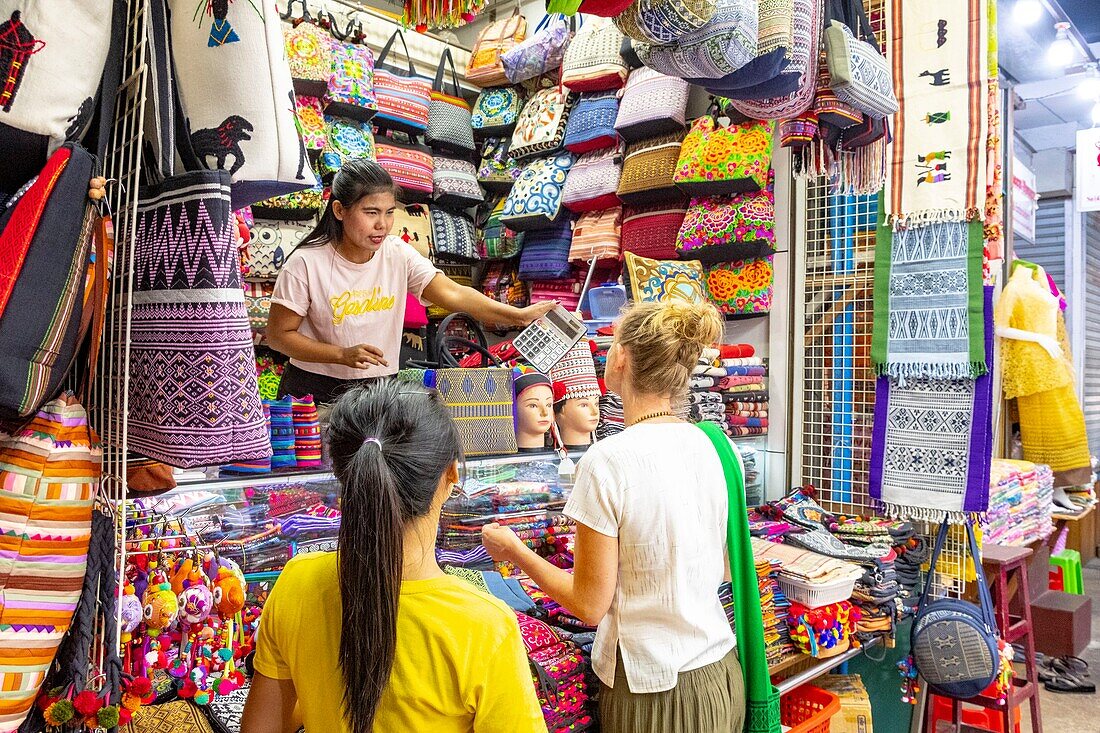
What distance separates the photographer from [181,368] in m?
1.09

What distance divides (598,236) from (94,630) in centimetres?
360

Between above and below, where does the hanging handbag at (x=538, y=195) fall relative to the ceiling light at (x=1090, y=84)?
below

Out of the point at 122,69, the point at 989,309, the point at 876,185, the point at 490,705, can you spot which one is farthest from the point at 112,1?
the point at 989,309

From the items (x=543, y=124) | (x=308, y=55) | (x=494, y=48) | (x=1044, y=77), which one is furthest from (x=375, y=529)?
(x=1044, y=77)

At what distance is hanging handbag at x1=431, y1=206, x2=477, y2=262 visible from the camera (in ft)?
16.3

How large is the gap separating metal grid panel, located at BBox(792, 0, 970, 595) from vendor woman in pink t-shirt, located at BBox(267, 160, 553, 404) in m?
1.88

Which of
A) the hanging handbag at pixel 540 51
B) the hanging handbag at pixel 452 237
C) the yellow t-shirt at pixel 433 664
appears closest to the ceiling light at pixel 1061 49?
the hanging handbag at pixel 540 51

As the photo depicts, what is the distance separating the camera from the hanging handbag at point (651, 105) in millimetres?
4012

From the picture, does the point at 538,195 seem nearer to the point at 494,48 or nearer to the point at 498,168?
the point at 498,168

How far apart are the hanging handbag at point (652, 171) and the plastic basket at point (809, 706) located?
240cm

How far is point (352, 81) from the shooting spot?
4242 mm

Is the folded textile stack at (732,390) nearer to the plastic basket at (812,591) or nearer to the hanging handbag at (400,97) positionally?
the plastic basket at (812,591)

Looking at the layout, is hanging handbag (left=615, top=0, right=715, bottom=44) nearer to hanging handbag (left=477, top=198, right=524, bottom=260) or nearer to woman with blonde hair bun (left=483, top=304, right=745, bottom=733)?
woman with blonde hair bun (left=483, top=304, right=745, bottom=733)

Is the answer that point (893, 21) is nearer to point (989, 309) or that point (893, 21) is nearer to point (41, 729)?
point (989, 309)
